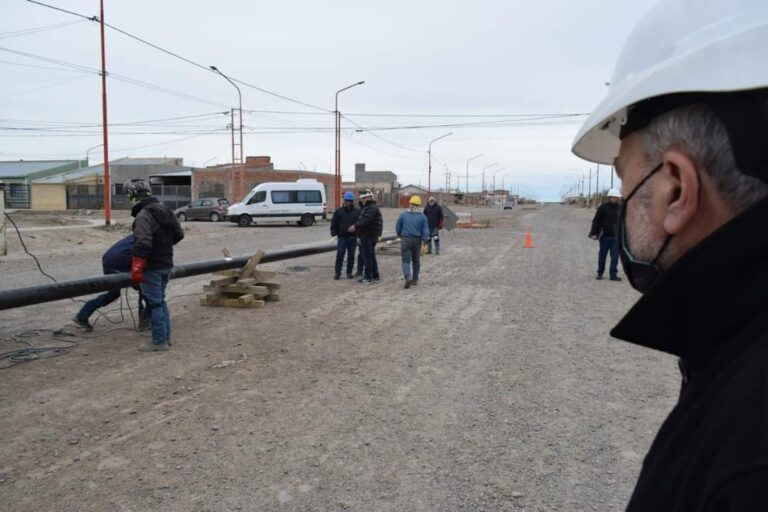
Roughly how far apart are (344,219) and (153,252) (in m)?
6.47

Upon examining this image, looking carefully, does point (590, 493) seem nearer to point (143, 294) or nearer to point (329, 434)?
point (329, 434)

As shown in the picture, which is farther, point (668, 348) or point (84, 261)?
point (84, 261)

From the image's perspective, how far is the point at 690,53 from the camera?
106cm

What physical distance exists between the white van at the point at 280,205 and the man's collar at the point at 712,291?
33497mm

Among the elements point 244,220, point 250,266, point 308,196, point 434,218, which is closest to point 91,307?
point 250,266

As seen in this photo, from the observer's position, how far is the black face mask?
1.21 meters

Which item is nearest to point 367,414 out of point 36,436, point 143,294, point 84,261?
point 36,436

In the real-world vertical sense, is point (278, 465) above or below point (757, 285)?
below

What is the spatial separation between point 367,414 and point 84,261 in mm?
13674

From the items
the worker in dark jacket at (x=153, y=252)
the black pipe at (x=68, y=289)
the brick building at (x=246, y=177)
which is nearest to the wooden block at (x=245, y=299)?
the black pipe at (x=68, y=289)

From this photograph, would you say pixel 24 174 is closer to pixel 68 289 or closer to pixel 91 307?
pixel 91 307

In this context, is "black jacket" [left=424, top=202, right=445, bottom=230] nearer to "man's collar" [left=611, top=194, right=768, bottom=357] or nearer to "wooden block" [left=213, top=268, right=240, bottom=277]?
"wooden block" [left=213, top=268, right=240, bottom=277]

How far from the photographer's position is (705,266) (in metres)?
1.00

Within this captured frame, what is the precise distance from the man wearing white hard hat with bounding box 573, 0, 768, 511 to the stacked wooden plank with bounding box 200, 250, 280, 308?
27.7 ft
